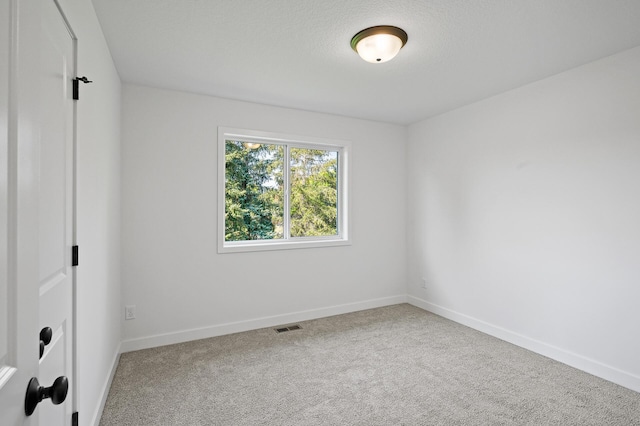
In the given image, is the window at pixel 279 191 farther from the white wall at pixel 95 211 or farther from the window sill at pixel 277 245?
the white wall at pixel 95 211

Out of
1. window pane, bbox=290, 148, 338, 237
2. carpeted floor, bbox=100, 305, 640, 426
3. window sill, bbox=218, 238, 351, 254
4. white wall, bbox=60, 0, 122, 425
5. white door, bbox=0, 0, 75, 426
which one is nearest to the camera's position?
white door, bbox=0, 0, 75, 426

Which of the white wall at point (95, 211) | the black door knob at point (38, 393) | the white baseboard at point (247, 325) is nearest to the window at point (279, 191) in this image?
the white baseboard at point (247, 325)

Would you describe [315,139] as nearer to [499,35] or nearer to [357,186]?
[357,186]

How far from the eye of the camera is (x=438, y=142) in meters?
4.14

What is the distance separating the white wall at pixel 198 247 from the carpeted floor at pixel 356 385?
352mm

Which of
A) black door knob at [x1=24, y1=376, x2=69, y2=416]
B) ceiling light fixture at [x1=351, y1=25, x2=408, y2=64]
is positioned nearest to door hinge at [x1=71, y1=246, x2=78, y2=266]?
black door knob at [x1=24, y1=376, x2=69, y2=416]

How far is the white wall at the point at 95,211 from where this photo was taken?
65.3 inches

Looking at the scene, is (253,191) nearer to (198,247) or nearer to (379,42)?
(198,247)

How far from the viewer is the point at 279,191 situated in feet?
13.0

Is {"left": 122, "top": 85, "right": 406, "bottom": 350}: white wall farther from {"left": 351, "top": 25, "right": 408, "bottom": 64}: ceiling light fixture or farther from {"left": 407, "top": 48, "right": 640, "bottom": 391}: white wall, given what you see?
{"left": 351, "top": 25, "right": 408, "bottom": 64}: ceiling light fixture

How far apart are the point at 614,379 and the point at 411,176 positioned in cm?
289

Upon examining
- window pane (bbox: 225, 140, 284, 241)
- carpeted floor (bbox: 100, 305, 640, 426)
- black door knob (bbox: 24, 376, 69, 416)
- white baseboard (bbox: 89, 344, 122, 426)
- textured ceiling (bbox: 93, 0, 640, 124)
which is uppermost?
textured ceiling (bbox: 93, 0, 640, 124)

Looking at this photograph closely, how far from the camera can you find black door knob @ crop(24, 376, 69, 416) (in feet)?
2.28

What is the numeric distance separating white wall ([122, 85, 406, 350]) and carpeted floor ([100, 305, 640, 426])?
1.15ft
